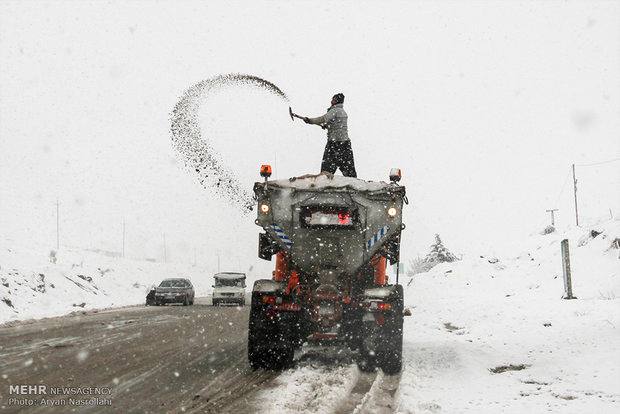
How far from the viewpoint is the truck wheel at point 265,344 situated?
7.23 m

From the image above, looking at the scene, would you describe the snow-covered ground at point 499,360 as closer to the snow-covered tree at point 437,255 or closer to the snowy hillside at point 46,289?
the snowy hillside at point 46,289

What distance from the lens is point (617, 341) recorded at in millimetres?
A: 7293

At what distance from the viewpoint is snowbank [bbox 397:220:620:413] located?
544 cm

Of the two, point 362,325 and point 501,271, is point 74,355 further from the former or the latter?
point 501,271

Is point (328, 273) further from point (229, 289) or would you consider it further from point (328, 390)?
point (229, 289)

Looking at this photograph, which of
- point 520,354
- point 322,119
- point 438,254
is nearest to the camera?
point 520,354

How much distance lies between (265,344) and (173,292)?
18876 mm

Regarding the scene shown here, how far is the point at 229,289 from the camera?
26250mm

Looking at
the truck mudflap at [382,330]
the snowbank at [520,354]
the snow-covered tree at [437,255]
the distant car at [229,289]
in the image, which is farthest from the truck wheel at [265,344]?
the snow-covered tree at [437,255]

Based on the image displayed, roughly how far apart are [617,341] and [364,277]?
11.9ft

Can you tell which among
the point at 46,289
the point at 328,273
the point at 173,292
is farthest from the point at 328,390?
the point at 46,289

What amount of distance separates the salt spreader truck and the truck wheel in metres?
0.01

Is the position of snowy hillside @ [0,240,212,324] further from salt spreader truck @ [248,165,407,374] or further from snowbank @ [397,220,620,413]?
snowbank @ [397,220,620,413]

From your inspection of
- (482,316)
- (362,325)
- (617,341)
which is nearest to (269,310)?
(362,325)
